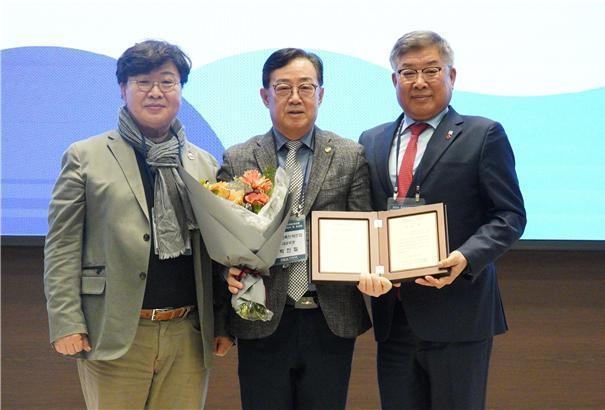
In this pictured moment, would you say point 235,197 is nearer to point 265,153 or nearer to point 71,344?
point 265,153

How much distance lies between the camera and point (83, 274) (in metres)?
2.25

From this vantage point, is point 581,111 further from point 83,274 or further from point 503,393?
point 83,274

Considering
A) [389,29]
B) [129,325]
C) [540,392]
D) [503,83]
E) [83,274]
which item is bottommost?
[540,392]

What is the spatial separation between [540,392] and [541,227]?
2.79 ft

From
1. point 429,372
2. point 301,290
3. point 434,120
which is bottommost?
point 429,372

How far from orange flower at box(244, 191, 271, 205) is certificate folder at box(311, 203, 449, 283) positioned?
0.17 meters

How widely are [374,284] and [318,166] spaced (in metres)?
0.48

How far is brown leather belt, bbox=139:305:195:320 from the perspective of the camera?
225cm

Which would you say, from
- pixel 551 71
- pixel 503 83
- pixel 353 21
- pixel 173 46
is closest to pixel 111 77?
pixel 173 46

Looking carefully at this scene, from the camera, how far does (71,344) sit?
2184mm

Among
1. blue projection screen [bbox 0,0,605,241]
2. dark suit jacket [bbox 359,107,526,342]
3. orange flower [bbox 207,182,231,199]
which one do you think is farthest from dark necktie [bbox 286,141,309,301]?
blue projection screen [bbox 0,0,605,241]

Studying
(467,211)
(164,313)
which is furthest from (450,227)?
(164,313)

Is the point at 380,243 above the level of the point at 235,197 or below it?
below

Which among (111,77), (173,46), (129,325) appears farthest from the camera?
(111,77)
